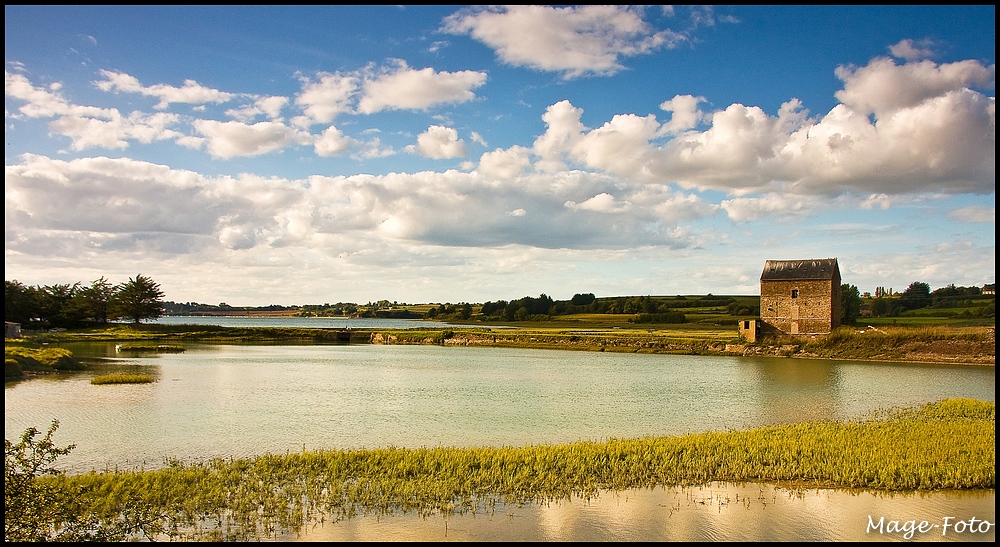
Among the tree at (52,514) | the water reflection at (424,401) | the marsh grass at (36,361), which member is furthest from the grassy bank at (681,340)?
the tree at (52,514)

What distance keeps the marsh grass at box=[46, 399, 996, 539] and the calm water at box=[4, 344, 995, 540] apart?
3.46 ft

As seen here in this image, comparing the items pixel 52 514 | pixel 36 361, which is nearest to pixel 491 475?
pixel 52 514

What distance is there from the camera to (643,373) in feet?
152

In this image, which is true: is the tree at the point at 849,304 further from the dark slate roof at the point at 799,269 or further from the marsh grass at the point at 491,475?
the marsh grass at the point at 491,475

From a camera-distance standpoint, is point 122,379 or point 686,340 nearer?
point 122,379

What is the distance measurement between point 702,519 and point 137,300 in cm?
10974

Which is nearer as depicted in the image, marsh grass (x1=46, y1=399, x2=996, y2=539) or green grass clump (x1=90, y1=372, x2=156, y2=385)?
marsh grass (x1=46, y1=399, x2=996, y2=539)

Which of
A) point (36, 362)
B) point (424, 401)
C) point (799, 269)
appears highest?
point (799, 269)

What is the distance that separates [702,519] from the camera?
13203mm

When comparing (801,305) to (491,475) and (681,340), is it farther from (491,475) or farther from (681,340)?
(491,475)

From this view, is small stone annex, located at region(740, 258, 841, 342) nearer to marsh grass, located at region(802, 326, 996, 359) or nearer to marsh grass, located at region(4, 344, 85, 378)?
marsh grass, located at region(802, 326, 996, 359)

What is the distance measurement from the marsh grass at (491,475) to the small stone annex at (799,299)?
4952 cm

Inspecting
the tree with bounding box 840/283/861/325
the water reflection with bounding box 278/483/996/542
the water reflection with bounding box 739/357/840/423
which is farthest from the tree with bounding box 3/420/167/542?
the tree with bounding box 840/283/861/325

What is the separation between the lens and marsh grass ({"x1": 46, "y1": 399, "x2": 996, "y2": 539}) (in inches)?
532
